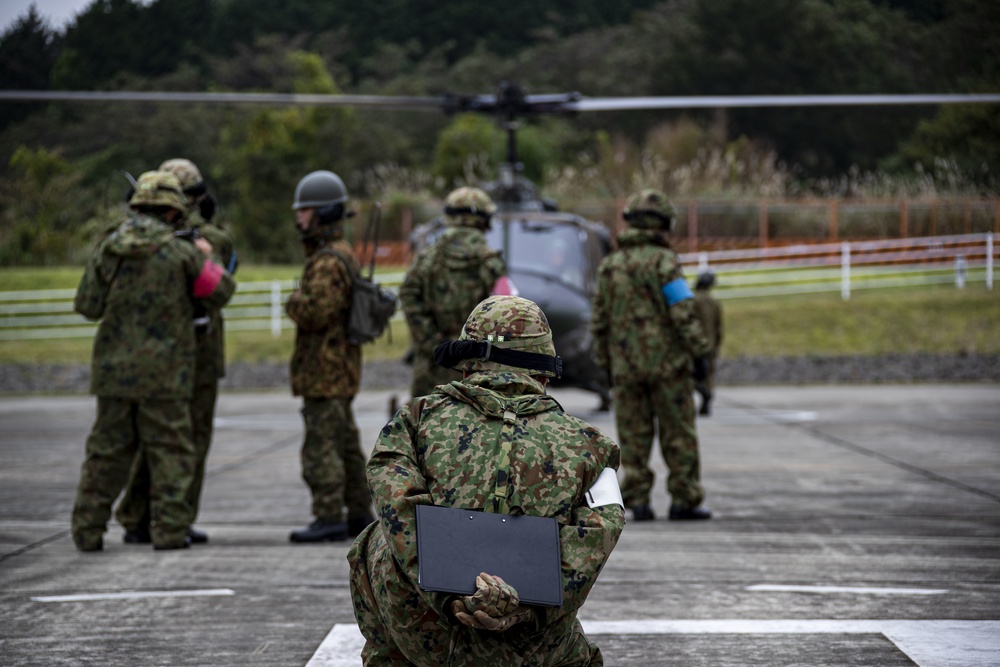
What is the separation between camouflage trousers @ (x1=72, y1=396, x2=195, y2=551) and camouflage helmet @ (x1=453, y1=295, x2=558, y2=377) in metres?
3.72

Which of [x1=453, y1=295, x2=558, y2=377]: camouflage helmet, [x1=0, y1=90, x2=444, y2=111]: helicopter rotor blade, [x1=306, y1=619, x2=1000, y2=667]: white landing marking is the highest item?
[x1=0, y1=90, x2=444, y2=111]: helicopter rotor blade

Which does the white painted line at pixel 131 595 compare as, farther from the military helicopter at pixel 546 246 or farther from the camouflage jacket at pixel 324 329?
the military helicopter at pixel 546 246

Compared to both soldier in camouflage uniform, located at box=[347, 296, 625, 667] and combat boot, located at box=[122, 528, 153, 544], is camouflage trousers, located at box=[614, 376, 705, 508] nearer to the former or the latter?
combat boot, located at box=[122, 528, 153, 544]

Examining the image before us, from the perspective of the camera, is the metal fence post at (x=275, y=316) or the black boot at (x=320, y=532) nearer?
the black boot at (x=320, y=532)

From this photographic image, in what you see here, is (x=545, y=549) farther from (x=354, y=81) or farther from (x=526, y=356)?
(x=354, y=81)

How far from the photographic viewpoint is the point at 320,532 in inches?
280

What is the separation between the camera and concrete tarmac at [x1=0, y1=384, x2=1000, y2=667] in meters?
4.94

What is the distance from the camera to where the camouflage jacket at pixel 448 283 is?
8.33m

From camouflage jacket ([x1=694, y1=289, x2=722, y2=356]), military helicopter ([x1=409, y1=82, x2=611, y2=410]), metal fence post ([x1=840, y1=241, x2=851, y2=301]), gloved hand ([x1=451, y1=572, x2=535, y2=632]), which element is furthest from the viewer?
metal fence post ([x1=840, y1=241, x2=851, y2=301])

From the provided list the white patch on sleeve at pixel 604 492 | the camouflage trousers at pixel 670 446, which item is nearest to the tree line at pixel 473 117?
the camouflage trousers at pixel 670 446

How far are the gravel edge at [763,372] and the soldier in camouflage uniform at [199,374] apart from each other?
11.7 m

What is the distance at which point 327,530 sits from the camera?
281 inches

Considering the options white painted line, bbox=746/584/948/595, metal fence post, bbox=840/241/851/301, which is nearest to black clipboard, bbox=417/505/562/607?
white painted line, bbox=746/584/948/595

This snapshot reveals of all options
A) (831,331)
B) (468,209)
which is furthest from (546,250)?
(831,331)
